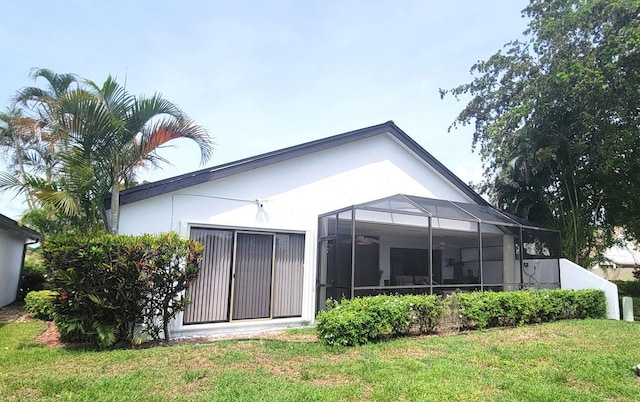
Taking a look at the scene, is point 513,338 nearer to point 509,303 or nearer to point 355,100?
point 509,303

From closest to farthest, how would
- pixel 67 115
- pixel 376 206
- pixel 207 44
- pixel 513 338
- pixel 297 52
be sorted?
pixel 67 115 → pixel 513 338 → pixel 376 206 → pixel 207 44 → pixel 297 52

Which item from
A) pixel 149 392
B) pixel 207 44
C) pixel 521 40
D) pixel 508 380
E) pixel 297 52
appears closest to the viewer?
pixel 149 392

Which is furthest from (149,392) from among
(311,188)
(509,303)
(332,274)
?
(509,303)

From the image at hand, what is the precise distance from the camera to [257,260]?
29.3ft

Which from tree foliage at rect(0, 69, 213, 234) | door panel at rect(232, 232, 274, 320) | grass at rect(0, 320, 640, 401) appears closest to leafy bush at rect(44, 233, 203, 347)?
grass at rect(0, 320, 640, 401)

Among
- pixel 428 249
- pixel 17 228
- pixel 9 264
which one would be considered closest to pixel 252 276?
pixel 428 249

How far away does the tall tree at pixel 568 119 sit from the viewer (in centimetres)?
1162

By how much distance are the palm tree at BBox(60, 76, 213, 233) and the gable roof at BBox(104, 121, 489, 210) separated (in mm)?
488

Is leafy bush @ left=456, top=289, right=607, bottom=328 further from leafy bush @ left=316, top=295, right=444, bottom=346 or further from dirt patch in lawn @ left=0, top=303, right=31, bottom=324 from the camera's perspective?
dirt patch in lawn @ left=0, top=303, right=31, bottom=324

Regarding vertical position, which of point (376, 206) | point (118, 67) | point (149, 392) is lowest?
point (149, 392)

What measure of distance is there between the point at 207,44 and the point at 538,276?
11872mm

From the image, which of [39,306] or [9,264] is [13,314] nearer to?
[39,306]

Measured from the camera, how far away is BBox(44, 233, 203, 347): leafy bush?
654cm

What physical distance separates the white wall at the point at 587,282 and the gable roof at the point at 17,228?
16.6 m
